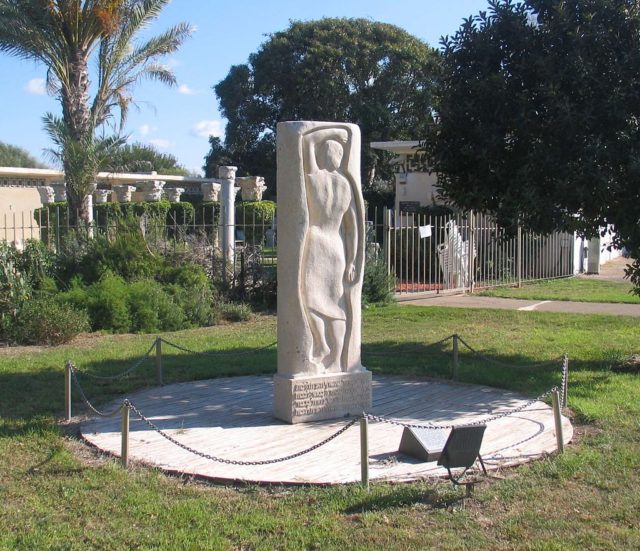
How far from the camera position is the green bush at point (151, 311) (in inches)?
531

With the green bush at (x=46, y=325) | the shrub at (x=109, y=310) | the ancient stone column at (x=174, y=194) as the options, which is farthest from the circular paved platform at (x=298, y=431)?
the ancient stone column at (x=174, y=194)

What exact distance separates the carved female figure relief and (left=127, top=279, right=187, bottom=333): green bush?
21.1 feet

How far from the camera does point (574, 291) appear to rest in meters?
19.8

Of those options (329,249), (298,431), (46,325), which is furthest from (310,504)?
(46,325)

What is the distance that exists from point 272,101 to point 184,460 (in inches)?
1474

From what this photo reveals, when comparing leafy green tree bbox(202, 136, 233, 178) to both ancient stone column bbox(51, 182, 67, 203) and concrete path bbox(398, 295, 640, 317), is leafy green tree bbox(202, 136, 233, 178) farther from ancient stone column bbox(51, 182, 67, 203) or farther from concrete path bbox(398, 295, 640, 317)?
concrete path bbox(398, 295, 640, 317)

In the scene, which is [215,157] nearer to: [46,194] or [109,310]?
[46,194]

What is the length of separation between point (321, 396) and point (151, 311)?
261 inches

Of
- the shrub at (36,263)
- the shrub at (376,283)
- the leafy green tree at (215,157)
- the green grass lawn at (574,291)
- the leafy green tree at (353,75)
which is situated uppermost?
the leafy green tree at (353,75)

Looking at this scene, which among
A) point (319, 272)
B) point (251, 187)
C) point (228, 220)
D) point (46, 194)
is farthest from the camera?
point (251, 187)

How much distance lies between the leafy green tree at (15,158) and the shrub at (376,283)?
48435 mm

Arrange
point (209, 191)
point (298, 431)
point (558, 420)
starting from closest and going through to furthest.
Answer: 1. point (558, 420)
2. point (298, 431)
3. point (209, 191)

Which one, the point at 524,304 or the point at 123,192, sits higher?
the point at 123,192

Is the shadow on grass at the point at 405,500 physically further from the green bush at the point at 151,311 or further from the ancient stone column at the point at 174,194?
the ancient stone column at the point at 174,194
